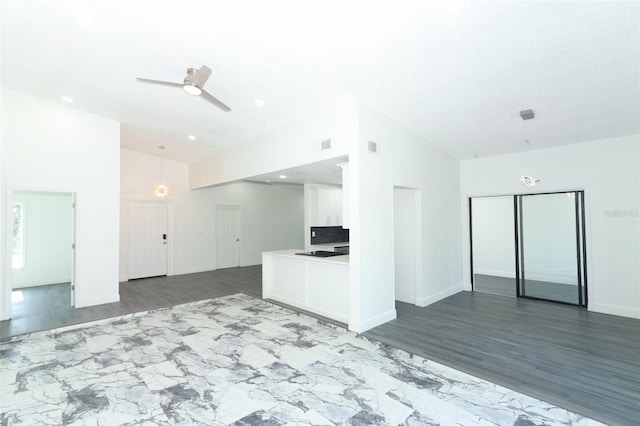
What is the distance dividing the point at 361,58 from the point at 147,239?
23.7 feet

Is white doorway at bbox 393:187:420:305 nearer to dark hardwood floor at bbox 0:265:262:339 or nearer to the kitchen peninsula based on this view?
the kitchen peninsula

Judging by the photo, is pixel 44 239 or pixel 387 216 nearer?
pixel 387 216

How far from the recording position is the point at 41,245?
23.4 feet

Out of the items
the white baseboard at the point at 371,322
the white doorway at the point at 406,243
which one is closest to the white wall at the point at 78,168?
the white baseboard at the point at 371,322

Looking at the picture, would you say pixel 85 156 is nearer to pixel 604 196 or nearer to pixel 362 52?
pixel 362 52

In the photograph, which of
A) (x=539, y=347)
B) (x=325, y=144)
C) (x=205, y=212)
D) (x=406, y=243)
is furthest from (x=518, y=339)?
(x=205, y=212)

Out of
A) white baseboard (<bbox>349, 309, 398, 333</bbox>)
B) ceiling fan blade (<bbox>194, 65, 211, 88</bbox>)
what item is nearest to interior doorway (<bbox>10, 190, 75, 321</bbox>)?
ceiling fan blade (<bbox>194, 65, 211, 88</bbox>)

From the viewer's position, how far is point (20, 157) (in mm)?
4762

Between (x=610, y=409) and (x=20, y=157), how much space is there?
7.80 m

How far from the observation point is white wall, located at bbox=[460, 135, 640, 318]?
4.56 metres

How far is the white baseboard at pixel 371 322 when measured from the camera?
13.0ft

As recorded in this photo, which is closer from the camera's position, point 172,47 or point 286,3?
point 286,3

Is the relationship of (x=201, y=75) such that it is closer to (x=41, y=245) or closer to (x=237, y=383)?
(x=237, y=383)

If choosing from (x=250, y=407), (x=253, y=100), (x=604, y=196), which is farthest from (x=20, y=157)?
(x=604, y=196)
